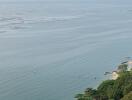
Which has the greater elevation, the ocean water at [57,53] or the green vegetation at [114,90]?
the ocean water at [57,53]

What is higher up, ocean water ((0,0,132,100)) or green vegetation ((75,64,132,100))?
ocean water ((0,0,132,100))

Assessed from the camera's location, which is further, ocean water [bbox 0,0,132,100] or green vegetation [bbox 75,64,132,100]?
ocean water [bbox 0,0,132,100]

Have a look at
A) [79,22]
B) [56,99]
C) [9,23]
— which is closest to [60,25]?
[79,22]

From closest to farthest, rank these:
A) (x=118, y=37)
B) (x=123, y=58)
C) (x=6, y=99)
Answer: (x=6, y=99)
(x=123, y=58)
(x=118, y=37)

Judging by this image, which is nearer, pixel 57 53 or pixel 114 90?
pixel 114 90

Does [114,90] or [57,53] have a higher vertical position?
[57,53]

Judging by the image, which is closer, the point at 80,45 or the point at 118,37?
the point at 80,45

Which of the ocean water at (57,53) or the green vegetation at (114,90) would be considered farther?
the ocean water at (57,53)

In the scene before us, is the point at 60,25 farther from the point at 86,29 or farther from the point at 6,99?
the point at 6,99
